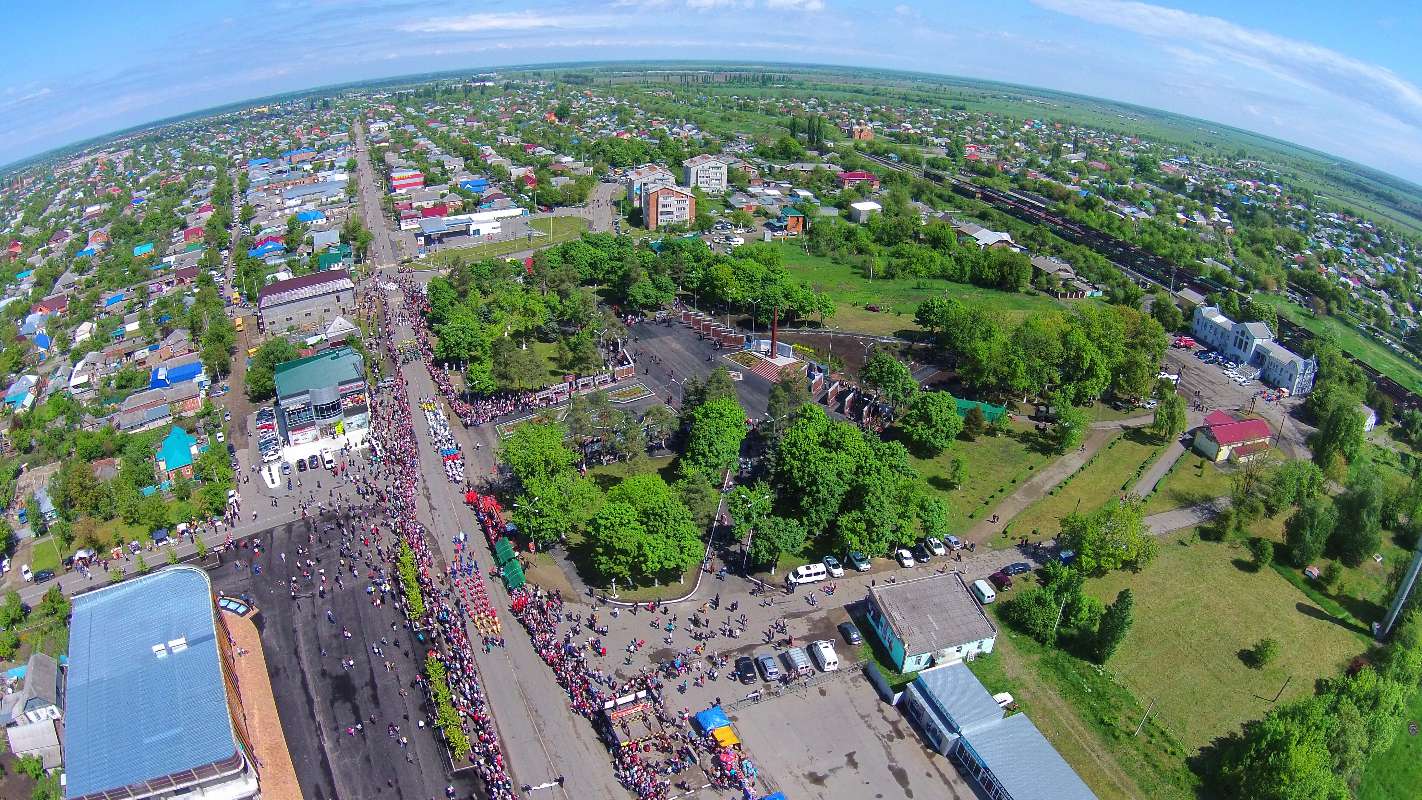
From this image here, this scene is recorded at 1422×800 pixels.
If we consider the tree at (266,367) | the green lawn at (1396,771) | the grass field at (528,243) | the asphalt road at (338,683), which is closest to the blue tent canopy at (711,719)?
the asphalt road at (338,683)

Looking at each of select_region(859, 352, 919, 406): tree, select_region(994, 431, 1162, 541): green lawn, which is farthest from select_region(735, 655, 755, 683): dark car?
select_region(859, 352, 919, 406): tree

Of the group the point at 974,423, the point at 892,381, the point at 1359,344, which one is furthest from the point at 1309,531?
the point at 1359,344

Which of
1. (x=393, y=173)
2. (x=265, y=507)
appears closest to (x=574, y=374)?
(x=265, y=507)

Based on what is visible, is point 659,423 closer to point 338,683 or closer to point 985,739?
point 338,683

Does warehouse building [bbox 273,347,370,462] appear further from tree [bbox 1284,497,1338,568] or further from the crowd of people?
tree [bbox 1284,497,1338,568]

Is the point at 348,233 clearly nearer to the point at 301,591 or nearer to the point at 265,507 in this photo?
the point at 265,507

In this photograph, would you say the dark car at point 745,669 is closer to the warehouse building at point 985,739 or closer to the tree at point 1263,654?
the warehouse building at point 985,739
